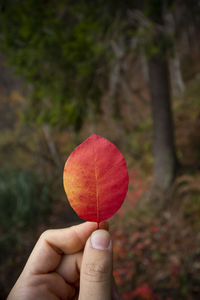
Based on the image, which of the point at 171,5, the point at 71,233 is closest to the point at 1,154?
the point at 171,5

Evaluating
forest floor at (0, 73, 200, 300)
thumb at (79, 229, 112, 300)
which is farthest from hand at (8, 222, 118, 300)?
forest floor at (0, 73, 200, 300)

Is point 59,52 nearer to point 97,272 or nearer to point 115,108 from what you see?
point 115,108

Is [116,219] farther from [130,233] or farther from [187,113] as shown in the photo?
[187,113]

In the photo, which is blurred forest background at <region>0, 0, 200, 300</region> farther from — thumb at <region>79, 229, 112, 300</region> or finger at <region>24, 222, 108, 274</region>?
thumb at <region>79, 229, 112, 300</region>

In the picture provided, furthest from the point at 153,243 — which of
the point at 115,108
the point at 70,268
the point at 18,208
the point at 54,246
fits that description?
the point at 18,208

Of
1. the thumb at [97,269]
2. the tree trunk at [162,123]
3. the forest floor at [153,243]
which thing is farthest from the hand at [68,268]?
the tree trunk at [162,123]
